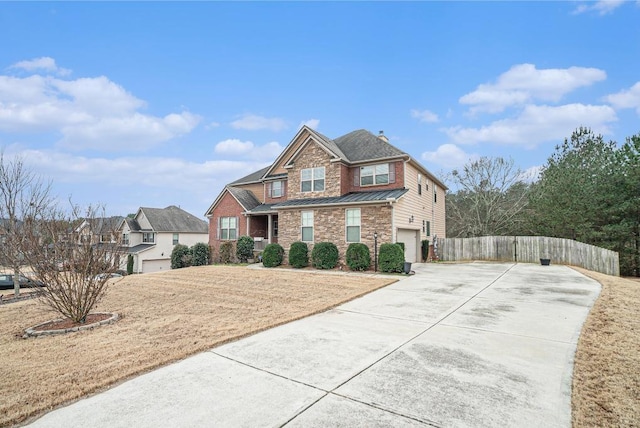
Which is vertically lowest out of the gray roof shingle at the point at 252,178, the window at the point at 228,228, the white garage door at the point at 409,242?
the white garage door at the point at 409,242

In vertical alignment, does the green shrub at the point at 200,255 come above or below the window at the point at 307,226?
below

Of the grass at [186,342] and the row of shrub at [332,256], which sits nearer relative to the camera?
the grass at [186,342]

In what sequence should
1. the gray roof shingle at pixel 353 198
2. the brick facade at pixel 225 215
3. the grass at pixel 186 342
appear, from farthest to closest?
the brick facade at pixel 225 215 → the gray roof shingle at pixel 353 198 → the grass at pixel 186 342

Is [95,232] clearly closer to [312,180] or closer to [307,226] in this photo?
[307,226]

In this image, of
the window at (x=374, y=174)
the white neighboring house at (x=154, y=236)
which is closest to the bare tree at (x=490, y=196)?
the window at (x=374, y=174)

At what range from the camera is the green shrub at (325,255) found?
49.8ft

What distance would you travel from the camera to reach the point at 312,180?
58.0ft

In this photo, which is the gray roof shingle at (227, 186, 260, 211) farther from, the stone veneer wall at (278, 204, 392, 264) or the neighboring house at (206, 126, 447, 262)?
the stone veneer wall at (278, 204, 392, 264)

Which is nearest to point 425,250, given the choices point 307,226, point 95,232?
point 307,226

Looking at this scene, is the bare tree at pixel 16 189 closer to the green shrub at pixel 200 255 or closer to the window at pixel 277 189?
the green shrub at pixel 200 255

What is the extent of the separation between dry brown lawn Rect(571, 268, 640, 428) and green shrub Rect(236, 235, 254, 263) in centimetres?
1661

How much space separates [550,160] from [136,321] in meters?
33.7

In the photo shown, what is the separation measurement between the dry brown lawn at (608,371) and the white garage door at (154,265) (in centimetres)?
3510

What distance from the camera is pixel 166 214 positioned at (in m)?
34.5
